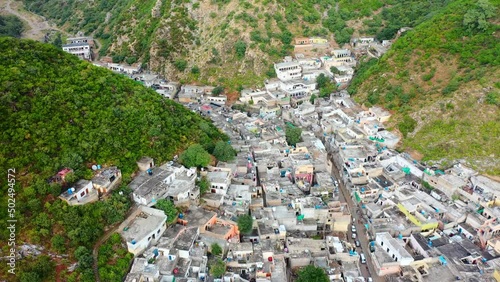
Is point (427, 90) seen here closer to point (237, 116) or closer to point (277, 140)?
point (277, 140)

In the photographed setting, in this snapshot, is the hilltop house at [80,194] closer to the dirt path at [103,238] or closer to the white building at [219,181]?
the dirt path at [103,238]

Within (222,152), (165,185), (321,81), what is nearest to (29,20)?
(321,81)

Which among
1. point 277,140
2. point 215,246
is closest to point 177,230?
point 215,246

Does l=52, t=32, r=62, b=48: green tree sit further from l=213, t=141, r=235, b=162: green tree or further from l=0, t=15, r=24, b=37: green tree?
l=213, t=141, r=235, b=162: green tree

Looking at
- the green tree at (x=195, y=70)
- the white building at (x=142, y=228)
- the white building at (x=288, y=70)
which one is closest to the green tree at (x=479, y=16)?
the white building at (x=288, y=70)

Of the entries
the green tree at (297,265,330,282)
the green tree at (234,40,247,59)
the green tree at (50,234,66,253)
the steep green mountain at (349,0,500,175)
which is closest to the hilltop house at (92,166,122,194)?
the green tree at (50,234,66,253)

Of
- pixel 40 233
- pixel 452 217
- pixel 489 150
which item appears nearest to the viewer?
pixel 40 233
